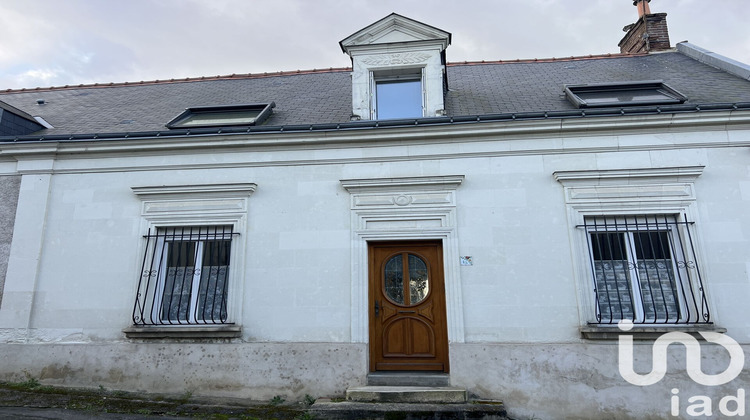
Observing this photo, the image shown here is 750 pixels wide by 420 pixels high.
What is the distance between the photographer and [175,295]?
6207 mm

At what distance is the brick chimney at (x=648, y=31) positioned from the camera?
10.4 meters

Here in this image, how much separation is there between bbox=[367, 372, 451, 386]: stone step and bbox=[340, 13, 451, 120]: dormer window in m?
3.94

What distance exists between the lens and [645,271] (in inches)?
222

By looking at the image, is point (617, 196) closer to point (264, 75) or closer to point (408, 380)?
point (408, 380)

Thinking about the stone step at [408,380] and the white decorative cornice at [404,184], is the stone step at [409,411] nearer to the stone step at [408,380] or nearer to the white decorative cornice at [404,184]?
the stone step at [408,380]

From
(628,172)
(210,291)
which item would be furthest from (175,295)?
(628,172)

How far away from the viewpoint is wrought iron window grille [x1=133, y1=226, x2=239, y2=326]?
6039 millimetres

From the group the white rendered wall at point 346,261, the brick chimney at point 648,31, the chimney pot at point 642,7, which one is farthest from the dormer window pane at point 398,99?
the chimney pot at point 642,7

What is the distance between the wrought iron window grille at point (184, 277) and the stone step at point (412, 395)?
7.22ft

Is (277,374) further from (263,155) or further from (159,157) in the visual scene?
(159,157)

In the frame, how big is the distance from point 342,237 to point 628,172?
13.2ft

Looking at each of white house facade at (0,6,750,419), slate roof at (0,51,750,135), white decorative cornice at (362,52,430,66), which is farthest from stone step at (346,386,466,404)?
white decorative cornice at (362,52,430,66)

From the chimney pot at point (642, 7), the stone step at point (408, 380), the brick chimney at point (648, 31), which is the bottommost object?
the stone step at point (408, 380)

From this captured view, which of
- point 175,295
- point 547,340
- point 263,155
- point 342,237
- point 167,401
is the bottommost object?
point 167,401
